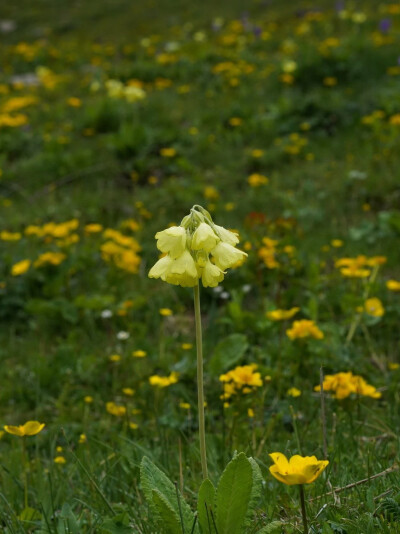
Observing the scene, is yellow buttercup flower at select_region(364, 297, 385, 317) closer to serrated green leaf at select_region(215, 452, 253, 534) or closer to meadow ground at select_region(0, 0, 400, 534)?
meadow ground at select_region(0, 0, 400, 534)

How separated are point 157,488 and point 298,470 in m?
0.39

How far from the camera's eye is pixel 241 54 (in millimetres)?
8445

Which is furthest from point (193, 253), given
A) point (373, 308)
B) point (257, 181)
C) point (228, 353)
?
point (257, 181)

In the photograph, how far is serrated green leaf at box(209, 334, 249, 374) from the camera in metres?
2.80

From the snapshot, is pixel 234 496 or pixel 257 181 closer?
pixel 234 496

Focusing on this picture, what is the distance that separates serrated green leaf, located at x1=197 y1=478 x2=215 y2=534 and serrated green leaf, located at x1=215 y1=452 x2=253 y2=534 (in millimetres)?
19

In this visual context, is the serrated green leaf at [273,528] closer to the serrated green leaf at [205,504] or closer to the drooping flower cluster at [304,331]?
the serrated green leaf at [205,504]

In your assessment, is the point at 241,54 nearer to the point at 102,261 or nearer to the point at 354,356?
the point at 102,261

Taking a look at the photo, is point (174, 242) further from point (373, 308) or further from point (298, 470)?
point (373, 308)

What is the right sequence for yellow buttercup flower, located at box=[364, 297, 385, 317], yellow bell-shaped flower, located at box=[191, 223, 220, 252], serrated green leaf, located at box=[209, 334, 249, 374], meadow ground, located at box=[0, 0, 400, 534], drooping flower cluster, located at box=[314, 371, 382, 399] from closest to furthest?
yellow bell-shaped flower, located at box=[191, 223, 220, 252], meadow ground, located at box=[0, 0, 400, 534], drooping flower cluster, located at box=[314, 371, 382, 399], serrated green leaf, located at box=[209, 334, 249, 374], yellow buttercup flower, located at box=[364, 297, 385, 317]

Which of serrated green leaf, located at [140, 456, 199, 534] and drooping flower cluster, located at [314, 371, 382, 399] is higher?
serrated green leaf, located at [140, 456, 199, 534]

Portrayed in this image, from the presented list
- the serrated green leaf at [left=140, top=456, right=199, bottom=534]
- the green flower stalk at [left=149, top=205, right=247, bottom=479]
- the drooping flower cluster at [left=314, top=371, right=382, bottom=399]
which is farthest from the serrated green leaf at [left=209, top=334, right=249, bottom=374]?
the green flower stalk at [left=149, top=205, right=247, bottom=479]

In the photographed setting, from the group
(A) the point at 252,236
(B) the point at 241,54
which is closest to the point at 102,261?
(A) the point at 252,236

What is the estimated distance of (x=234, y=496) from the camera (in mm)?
1400
